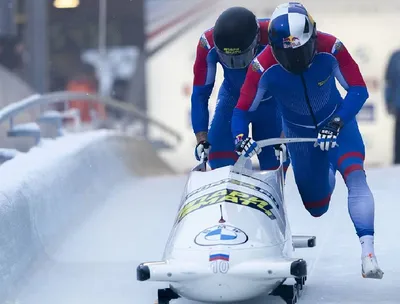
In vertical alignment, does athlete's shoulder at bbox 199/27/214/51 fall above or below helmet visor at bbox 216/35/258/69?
above

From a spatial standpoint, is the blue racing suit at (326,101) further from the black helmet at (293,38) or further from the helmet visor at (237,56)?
the helmet visor at (237,56)

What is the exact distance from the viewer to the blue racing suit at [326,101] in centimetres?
423

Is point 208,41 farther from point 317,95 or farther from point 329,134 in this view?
point 329,134

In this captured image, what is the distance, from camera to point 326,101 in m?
4.50

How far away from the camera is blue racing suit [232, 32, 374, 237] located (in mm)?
4230

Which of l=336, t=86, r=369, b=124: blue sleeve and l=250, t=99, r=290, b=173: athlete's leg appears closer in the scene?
l=336, t=86, r=369, b=124: blue sleeve

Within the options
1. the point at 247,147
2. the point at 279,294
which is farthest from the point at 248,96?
the point at 279,294

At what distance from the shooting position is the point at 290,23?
419cm

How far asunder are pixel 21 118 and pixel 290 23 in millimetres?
4478

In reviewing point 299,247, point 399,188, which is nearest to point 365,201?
point 299,247

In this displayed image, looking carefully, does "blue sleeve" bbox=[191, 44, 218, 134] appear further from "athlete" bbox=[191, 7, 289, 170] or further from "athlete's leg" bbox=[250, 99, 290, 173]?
"athlete's leg" bbox=[250, 99, 290, 173]

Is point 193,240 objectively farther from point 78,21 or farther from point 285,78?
point 78,21

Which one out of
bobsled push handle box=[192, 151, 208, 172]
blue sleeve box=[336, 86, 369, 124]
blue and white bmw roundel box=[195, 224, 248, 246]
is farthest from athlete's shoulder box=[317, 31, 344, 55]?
blue and white bmw roundel box=[195, 224, 248, 246]

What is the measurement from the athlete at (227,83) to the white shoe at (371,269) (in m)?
1.12
